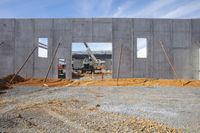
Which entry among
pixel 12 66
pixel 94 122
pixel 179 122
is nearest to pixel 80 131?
pixel 94 122

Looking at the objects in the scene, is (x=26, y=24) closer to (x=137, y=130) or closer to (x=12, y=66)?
(x=12, y=66)

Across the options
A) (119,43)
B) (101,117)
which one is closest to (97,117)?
(101,117)

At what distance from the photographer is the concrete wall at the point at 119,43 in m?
21.0

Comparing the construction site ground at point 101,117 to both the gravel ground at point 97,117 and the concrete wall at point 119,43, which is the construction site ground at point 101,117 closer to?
the gravel ground at point 97,117

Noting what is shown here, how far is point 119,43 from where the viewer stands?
2100 centimetres

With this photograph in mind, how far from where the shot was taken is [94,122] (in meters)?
6.82

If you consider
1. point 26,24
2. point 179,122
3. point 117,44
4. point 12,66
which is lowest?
point 179,122

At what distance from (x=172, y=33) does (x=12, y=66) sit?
13296 mm

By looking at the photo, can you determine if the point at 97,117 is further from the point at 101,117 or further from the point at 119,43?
the point at 119,43

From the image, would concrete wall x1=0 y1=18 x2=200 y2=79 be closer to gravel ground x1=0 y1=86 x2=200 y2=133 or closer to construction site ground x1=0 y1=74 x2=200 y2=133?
construction site ground x1=0 y1=74 x2=200 y2=133

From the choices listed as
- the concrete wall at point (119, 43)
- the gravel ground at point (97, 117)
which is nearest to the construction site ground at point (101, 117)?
the gravel ground at point (97, 117)

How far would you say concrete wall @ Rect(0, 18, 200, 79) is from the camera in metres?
21.0

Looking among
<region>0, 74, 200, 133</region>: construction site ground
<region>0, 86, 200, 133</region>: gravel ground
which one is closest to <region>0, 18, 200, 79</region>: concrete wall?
<region>0, 74, 200, 133</region>: construction site ground

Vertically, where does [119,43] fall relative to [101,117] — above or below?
above
